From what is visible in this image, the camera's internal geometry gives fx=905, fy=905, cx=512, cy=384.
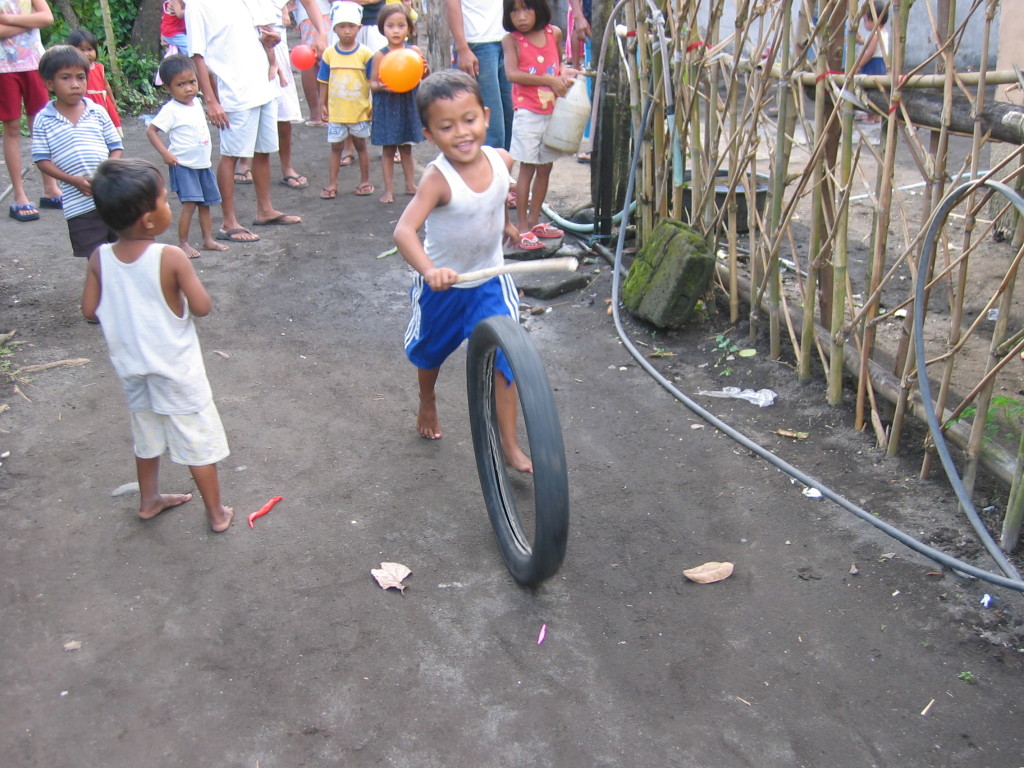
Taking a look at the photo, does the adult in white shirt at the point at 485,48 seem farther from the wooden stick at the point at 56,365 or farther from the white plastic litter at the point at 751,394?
the wooden stick at the point at 56,365

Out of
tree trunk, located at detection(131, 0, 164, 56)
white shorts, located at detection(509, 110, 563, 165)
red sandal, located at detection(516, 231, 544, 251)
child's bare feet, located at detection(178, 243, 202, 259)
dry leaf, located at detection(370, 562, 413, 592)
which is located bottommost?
dry leaf, located at detection(370, 562, 413, 592)

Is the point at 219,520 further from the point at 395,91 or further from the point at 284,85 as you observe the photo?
the point at 284,85

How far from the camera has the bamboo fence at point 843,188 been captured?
3117 mm

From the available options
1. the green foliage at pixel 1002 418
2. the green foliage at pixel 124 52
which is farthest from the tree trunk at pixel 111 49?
the green foliage at pixel 1002 418

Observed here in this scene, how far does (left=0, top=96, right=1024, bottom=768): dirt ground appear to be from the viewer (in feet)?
7.95

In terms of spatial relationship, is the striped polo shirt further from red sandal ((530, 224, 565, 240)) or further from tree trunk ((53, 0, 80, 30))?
tree trunk ((53, 0, 80, 30))

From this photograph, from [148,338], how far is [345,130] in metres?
4.71

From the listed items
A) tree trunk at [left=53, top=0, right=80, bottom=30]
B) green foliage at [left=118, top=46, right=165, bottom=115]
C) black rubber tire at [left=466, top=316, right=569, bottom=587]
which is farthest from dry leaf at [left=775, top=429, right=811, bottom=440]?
tree trunk at [left=53, top=0, right=80, bottom=30]

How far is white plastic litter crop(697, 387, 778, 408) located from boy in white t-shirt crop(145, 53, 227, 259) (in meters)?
3.53

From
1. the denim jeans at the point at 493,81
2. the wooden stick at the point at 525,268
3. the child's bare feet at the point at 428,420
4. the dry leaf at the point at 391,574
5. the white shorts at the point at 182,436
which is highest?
the denim jeans at the point at 493,81

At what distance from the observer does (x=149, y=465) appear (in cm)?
329

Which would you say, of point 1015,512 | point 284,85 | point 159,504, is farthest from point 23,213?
point 1015,512

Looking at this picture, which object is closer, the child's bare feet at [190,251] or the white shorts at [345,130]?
the child's bare feet at [190,251]

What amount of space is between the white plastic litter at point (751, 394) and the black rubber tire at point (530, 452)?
1395mm
